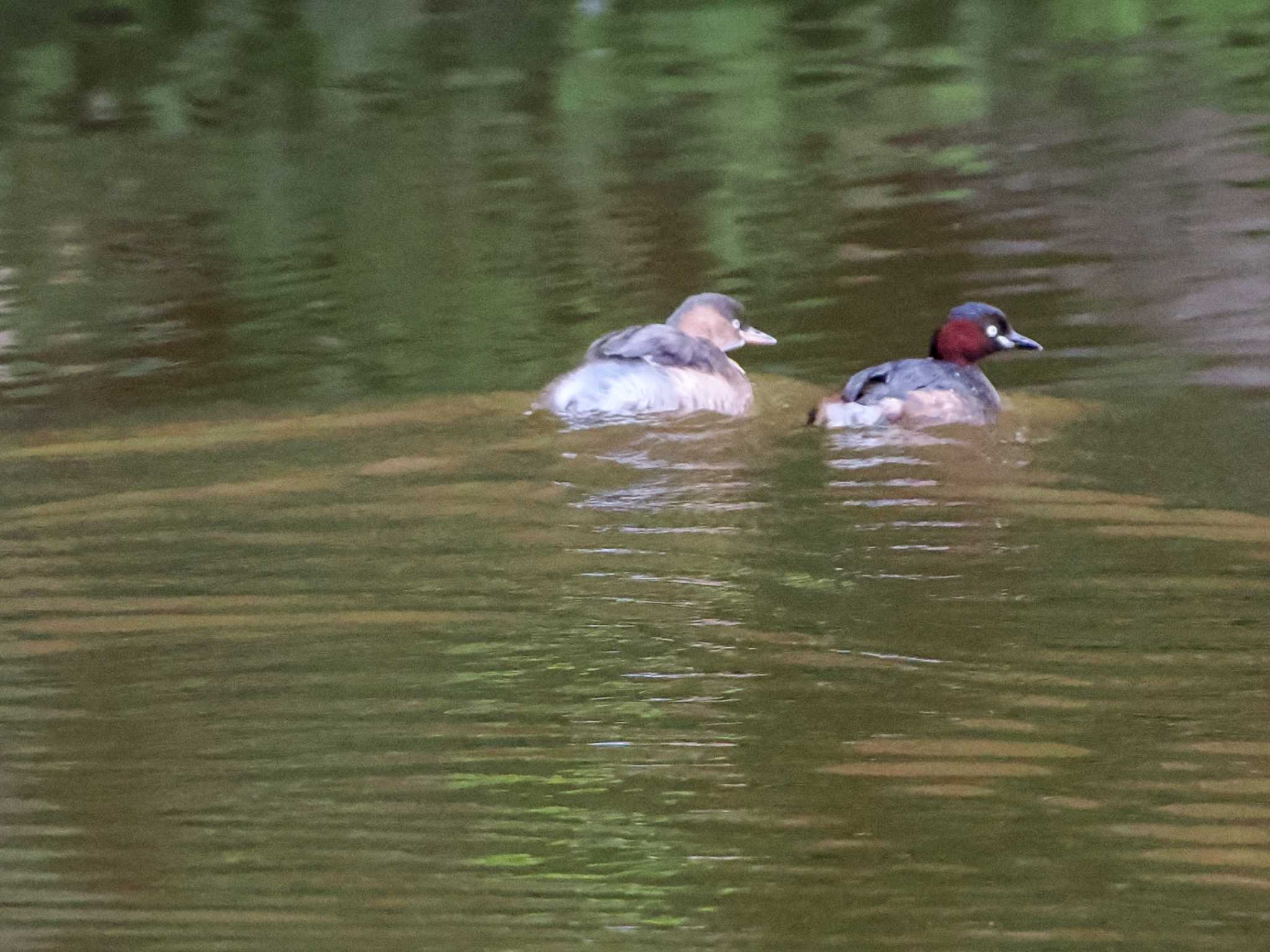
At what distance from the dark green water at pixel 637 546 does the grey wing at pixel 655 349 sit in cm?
28

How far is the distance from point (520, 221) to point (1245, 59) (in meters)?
5.51

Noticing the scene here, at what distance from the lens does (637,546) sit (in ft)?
19.8

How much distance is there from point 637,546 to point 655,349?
1.86 m

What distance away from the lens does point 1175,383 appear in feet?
25.3

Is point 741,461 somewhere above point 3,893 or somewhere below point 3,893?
below

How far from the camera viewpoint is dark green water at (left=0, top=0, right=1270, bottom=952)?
3895 mm

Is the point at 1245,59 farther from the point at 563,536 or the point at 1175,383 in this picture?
the point at 563,536

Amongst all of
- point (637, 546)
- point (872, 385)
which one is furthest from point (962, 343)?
point (637, 546)

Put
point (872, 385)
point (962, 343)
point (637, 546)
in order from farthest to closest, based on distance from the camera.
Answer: point (962, 343) → point (872, 385) → point (637, 546)

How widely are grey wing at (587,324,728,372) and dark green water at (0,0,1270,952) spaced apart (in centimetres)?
28

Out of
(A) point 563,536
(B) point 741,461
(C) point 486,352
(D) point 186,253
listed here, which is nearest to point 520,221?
(D) point 186,253

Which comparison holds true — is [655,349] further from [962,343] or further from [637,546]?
[637,546]

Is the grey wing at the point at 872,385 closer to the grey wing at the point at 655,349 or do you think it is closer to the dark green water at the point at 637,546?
the dark green water at the point at 637,546

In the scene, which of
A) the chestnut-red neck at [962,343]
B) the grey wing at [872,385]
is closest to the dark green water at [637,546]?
the grey wing at [872,385]
